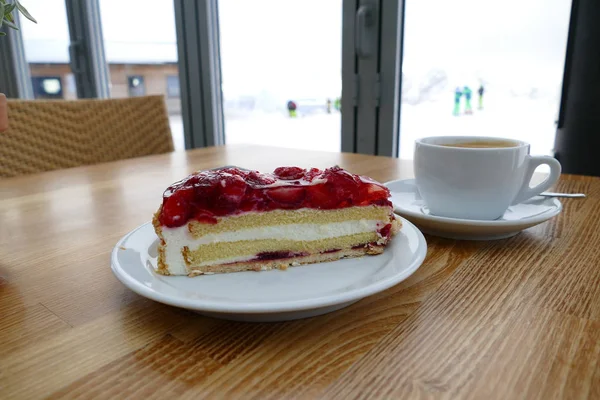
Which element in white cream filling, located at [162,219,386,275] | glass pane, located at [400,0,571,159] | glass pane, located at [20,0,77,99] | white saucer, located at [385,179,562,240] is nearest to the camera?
white cream filling, located at [162,219,386,275]

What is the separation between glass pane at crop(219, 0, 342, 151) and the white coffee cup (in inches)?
63.7

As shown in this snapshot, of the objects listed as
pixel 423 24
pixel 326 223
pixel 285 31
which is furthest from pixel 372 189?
pixel 285 31

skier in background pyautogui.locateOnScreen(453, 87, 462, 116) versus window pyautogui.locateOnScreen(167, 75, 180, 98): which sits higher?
window pyautogui.locateOnScreen(167, 75, 180, 98)

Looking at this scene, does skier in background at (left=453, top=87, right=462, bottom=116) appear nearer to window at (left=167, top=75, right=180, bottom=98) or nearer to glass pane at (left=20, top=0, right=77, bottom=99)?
window at (left=167, top=75, right=180, bottom=98)

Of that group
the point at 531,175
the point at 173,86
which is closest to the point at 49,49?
the point at 173,86

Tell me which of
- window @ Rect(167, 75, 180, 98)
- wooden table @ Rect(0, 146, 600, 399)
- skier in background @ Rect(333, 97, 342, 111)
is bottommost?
wooden table @ Rect(0, 146, 600, 399)

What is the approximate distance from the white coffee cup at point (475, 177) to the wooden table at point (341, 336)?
0.06m

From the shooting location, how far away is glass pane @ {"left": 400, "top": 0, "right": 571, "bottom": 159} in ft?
5.96

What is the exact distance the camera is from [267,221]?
0.53m

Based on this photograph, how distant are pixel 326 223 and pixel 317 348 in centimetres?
19

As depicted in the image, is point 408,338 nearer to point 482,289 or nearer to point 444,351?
point 444,351

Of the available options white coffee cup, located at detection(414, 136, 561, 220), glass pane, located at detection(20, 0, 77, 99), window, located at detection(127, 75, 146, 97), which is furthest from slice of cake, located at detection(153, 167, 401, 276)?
glass pane, located at detection(20, 0, 77, 99)

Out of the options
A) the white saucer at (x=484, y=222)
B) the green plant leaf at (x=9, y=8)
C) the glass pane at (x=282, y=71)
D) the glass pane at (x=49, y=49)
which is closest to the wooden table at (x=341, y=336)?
the white saucer at (x=484, y=222)

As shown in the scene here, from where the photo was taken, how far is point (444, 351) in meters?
0.39
